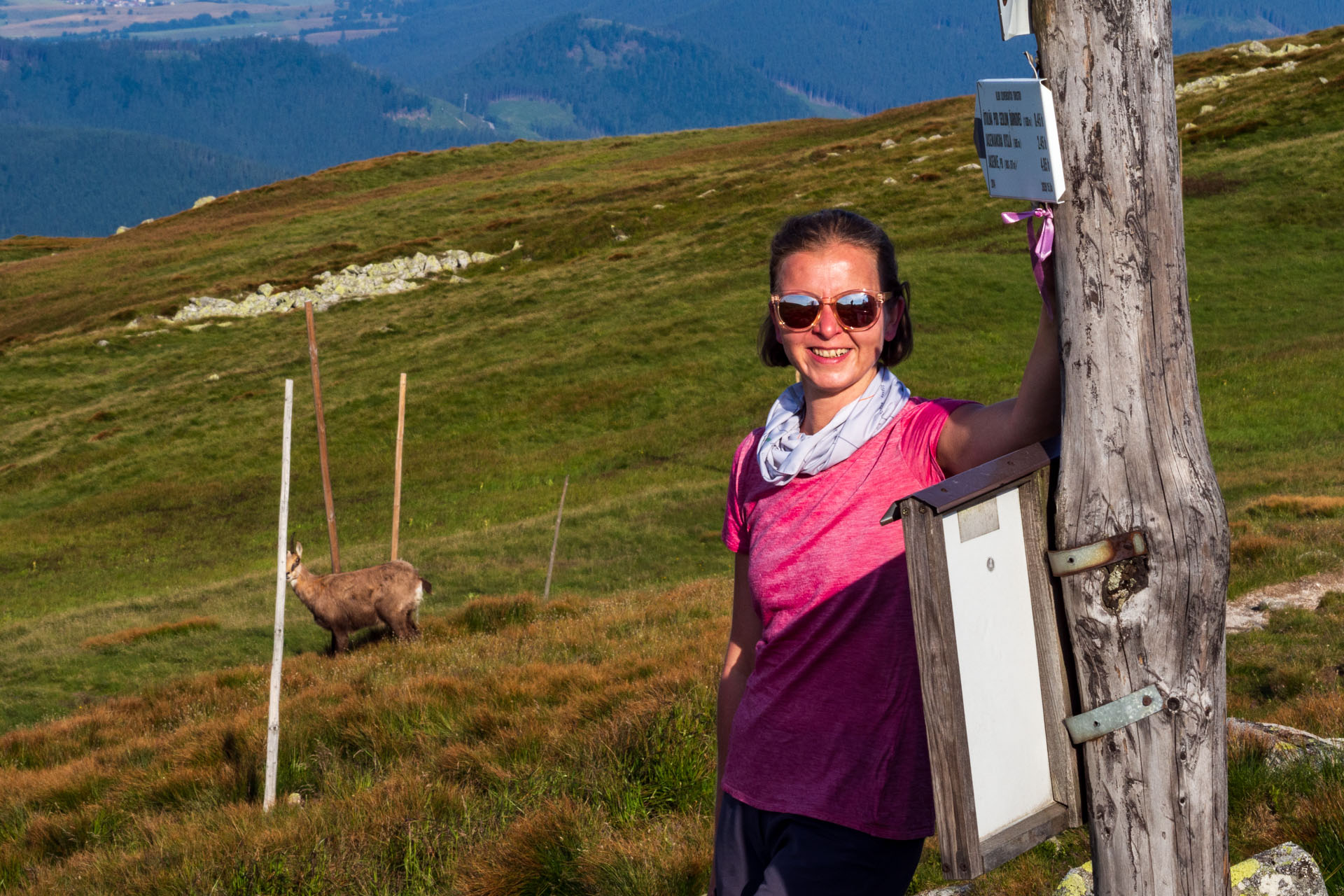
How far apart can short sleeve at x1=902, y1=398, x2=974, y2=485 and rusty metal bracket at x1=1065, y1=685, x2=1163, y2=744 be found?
749 millimetres

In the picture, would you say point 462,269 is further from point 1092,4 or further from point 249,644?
point 1092,4

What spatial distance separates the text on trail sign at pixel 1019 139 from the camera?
2.28 metres

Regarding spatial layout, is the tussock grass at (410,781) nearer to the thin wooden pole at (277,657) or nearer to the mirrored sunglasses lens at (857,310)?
the thin wooden pole at (277,657)

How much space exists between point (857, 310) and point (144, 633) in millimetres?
17074

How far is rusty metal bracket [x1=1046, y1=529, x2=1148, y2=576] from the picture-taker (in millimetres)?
2344

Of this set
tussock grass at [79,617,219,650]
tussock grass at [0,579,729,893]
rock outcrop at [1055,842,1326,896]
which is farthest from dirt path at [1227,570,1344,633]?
tussock grass at [79,617,219,650]

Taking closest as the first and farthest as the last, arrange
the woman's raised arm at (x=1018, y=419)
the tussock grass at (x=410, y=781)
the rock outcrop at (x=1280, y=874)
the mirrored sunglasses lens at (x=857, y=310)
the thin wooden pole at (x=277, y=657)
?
the woman's raised arm at (x=1018, y=419), the mirrored sunglasses lens at (x=857, y=310), the rock outcrop at (x=1280, y=874), the tussock grass at (x=410, y=781), the thin wooden pole at (x=277, y=657)

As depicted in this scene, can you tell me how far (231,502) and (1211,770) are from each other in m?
31.1

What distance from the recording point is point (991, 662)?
2330 millimetres

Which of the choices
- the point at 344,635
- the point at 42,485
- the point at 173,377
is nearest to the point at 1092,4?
the point at 344,635

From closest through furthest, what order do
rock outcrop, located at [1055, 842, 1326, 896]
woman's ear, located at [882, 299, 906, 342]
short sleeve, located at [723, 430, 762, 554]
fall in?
woman's ear, located at [882, 299, 906, 342] < short sleeve, located at [723, 430, 762, 554] < rock outcrop, located at [1055, 842, 1326, 896]

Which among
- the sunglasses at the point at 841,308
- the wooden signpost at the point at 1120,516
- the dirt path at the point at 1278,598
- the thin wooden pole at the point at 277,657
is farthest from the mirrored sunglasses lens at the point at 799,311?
the dirt path at the point at 1278,598

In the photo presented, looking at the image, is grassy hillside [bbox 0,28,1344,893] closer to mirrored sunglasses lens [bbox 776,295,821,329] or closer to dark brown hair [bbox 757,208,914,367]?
dark brown hair [bbox 757,208,914,367]

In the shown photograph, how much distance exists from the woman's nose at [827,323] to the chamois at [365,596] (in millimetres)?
10554
